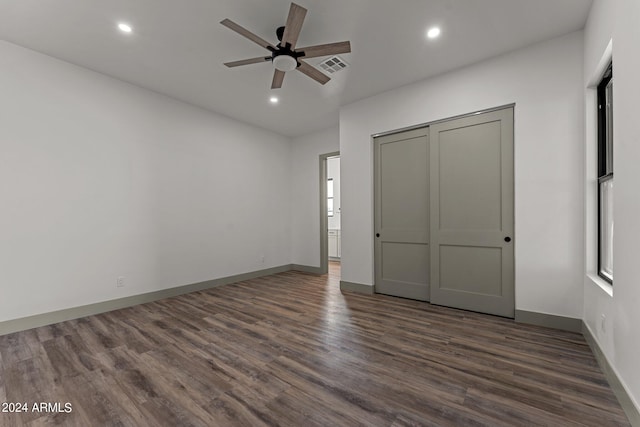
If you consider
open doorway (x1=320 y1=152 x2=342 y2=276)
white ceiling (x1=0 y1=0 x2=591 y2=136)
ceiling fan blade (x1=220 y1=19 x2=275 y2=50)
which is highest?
white ceiling (x1=0 y1=0 x2=591 y2=136)

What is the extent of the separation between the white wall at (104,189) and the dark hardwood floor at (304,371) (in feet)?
2.10

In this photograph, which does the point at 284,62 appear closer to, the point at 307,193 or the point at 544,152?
the point at 544,152

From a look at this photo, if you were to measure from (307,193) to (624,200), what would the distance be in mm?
5083

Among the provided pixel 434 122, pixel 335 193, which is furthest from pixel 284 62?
pixel 335 193

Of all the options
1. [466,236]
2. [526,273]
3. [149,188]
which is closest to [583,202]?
[526,273]

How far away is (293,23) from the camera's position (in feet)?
7.26

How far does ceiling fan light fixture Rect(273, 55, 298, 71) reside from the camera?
2.66 m

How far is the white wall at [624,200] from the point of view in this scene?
1.59 m

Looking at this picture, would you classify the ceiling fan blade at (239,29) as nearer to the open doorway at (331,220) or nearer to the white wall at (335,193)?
the open doorway at (331,220)

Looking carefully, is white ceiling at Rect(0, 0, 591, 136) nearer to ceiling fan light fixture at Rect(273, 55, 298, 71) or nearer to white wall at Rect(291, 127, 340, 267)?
ceiling fan light fixture at Rect(273, 55, 298, 71)

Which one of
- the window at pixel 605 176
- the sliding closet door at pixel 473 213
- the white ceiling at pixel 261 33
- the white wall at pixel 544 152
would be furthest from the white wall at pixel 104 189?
the window at pixel 605 176

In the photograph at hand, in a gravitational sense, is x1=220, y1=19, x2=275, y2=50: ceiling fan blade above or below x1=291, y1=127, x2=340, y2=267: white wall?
above

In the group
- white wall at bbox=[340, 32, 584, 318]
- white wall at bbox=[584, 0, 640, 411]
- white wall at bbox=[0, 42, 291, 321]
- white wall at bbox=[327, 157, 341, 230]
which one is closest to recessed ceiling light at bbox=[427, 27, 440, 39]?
white wall at bbox=[340, 32, 584, 318]

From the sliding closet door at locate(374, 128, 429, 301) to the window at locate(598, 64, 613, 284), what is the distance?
1718 millimetres
